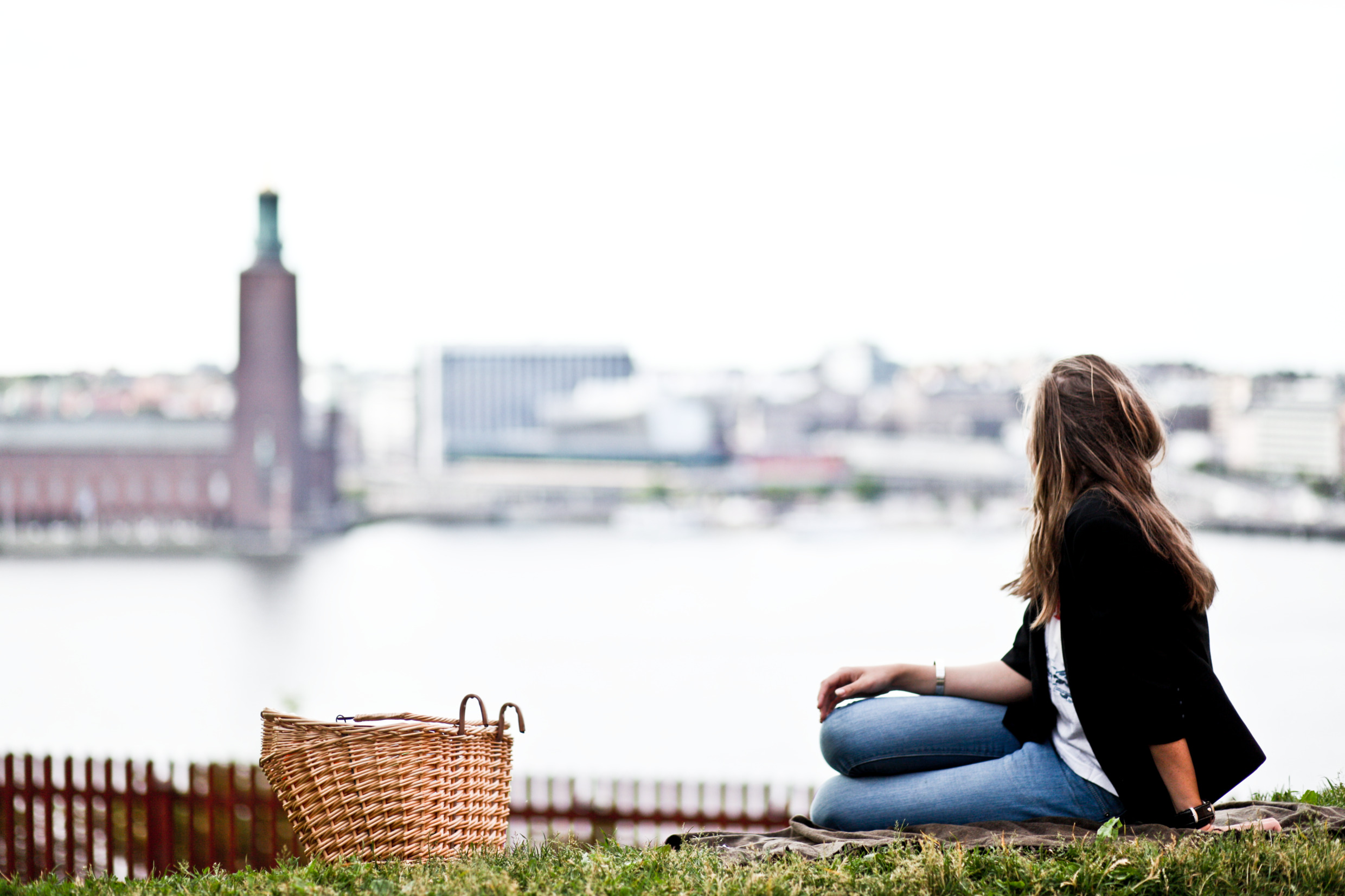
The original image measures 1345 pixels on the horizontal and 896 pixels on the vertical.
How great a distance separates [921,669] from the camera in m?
1.60

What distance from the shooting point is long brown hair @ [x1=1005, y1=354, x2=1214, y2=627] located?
1386 mm

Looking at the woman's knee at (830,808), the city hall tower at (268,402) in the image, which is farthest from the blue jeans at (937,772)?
the city hall tower at (268,402)

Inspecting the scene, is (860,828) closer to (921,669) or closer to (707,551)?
(921,669)

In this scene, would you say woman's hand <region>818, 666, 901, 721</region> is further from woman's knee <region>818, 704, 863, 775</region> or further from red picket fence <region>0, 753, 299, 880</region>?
red picket fence <region>0, 753, 299, 880</region>

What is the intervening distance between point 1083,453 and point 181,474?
40.4 meters

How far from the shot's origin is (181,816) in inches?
124

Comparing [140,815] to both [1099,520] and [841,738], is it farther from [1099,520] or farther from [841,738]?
[1099,520]

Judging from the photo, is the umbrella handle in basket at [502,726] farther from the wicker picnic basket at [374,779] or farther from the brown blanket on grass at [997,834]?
the brown blanket on grass at [997,834]

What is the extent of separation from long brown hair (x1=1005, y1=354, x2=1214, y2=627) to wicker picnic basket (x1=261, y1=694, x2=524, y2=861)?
29.5 inches

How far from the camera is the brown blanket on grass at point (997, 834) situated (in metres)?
1.32

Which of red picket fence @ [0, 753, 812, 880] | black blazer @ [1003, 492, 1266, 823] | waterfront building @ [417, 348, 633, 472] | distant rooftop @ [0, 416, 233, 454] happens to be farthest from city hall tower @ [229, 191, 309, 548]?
black blazer @ [1003, 492, 1266, 823]

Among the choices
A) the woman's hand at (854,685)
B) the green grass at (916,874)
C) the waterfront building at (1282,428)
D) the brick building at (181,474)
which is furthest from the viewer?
the brick building at (181,474)

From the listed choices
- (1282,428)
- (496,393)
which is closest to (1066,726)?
(1282,428)

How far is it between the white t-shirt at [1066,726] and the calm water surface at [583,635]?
16.8 meters
